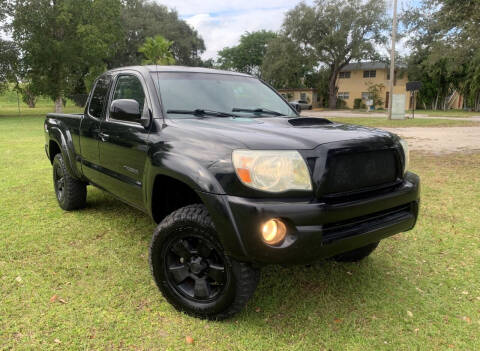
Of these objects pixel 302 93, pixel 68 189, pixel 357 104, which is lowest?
pixel 68 189

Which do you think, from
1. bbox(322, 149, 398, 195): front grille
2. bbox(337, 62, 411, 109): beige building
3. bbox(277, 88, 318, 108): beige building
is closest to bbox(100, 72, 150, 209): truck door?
bbox(322, 149, 398, 195): front grille

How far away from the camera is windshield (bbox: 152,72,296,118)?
3.23m

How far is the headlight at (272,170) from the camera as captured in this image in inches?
87.0

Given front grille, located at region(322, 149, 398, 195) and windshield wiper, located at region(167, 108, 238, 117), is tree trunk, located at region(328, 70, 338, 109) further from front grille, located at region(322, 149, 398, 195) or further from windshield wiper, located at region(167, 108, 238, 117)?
front grille, located at region(322, 149, 398, 195)

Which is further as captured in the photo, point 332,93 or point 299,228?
point 332,93

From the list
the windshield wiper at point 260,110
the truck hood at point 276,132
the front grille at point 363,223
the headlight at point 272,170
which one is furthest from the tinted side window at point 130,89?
the front grille at point 363,223

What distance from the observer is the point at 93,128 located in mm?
3895

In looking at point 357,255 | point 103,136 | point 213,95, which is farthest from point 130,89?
point 357,255

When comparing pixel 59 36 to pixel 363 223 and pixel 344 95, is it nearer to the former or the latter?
pixel 363 223

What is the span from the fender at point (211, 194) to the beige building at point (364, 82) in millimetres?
47420

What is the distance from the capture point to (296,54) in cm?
4166

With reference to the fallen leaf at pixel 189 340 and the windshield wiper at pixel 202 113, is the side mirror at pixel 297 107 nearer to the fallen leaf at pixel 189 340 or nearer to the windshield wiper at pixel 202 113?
the windshield wiper at pixel 202 113

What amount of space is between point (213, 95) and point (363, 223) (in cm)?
173

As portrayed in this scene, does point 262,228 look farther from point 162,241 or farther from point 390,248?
point 390,248
